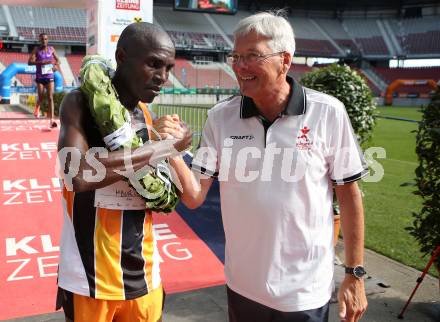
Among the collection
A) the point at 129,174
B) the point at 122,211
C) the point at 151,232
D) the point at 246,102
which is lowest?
the point at 151,232

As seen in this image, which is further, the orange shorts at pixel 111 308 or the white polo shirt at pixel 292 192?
the white polo shirt at pixel 292 192

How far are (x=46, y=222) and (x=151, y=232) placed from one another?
3.19 metres

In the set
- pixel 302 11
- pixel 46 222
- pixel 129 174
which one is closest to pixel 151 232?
pixel 129 174

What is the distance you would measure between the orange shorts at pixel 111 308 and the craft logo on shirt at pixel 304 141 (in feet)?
2.89

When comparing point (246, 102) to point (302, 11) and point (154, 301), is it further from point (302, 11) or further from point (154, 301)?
point (302, 11)

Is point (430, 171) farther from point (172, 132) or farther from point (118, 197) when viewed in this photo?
point (118, 197)

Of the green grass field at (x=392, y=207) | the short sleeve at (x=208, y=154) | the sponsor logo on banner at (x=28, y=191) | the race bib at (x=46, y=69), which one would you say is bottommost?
the green grass field at (x=392, y=207)

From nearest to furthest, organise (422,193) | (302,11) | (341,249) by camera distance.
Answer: (422,193), (341,249), (302,11)

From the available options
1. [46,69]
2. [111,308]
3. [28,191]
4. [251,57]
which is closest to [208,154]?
[251,57]

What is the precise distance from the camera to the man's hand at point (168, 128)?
5.92ft

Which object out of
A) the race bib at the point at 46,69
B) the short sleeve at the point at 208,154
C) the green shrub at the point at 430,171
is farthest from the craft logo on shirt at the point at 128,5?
the short sleeve at the point at 208,154

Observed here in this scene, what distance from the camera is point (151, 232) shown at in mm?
1940

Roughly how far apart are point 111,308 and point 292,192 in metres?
0.89

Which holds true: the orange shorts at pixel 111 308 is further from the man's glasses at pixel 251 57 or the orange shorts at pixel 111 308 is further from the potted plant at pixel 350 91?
the potted plant at pixel 350 91
